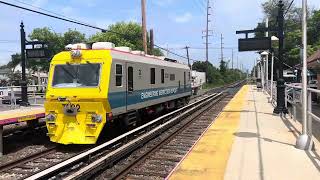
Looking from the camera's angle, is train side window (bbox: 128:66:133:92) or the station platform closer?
the station platform

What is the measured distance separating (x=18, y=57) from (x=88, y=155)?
8233cm

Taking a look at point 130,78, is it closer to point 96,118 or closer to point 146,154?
point 96,118

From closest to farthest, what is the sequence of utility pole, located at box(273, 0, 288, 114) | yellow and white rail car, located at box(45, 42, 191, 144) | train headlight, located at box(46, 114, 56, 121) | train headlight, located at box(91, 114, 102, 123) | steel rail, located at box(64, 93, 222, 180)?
1. steel rail, located at box(64, 93, 222, 180)
2. train headlight, located at box(91, 114, 102, 123)
3. yellow and white rail car, located at box(45, 42, 191, 144)
4. train headlight, located at box(46, 114, 56, 121)
5. utility pole, located at box(273, 0, 288, 114)

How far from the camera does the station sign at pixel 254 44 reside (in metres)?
20.8

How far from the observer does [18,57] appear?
8838cm

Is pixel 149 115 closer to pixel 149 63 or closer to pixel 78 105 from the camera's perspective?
pixel 149 63

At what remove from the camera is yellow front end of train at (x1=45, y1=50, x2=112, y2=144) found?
493 inches

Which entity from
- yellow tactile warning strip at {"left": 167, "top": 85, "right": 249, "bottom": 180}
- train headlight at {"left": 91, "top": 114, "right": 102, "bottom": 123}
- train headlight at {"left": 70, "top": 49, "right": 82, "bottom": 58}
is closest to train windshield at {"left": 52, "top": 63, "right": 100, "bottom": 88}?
train headlight at {"left": 70, "top": 49, "right": 82, "bottom": 58}

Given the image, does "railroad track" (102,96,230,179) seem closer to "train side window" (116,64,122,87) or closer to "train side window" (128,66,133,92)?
"train side window" (128,66,133,92)

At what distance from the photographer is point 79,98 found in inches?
503

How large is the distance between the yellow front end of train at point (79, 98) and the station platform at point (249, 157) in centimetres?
290

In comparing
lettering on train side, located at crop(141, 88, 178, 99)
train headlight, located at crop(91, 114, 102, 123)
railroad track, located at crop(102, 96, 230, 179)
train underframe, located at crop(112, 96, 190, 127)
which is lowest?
railroad track, located at crop(102, 96, 230, 179)

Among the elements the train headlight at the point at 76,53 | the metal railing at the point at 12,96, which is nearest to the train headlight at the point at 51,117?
the train headlight at the point at 76,53

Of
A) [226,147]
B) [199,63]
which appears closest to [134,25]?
[199,63]
